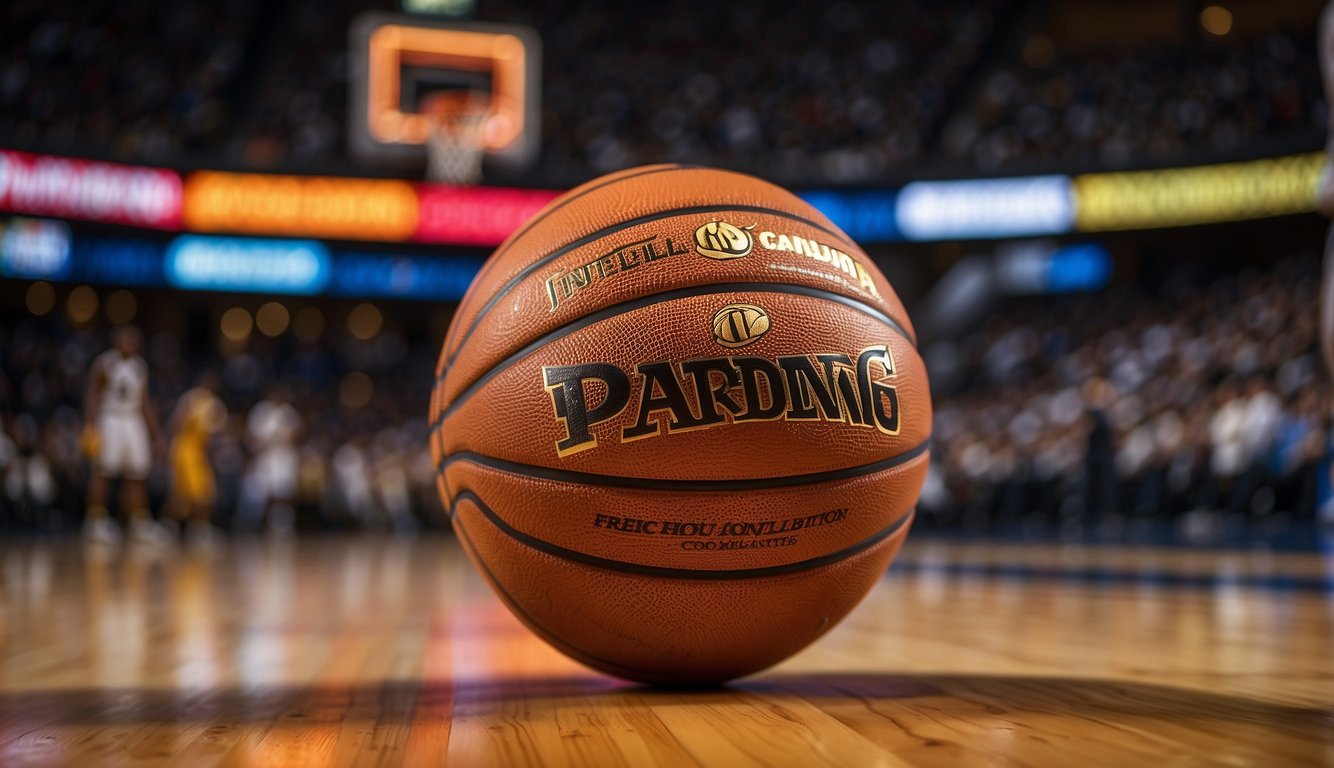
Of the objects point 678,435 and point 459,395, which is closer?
point 678,435

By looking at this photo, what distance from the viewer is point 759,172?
15570mm

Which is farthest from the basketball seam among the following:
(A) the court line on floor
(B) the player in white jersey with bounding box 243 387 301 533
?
(B) the player in white jersey with bounding box 243 387 301 533

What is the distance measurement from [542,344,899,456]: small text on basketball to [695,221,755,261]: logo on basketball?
0.18 m

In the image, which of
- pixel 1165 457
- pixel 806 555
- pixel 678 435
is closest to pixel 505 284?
pixel 678 435

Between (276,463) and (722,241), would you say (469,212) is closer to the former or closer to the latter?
(276,463)

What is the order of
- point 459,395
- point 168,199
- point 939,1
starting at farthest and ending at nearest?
point 939,1, point 168,199, point 459,395

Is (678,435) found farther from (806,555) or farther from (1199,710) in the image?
→ (1199,710)

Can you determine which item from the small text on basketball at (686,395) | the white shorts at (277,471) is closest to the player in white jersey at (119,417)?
the white shorts at (277,471)

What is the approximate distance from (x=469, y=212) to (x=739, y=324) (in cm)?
1404

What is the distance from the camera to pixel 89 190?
45.6 feet

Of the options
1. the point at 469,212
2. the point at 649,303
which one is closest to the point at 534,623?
the point at 649,303

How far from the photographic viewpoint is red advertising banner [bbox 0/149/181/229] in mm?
13273

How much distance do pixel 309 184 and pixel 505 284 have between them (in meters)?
13.9

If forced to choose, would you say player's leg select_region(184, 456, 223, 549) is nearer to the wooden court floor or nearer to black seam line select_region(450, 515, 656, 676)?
the wooden court floor
